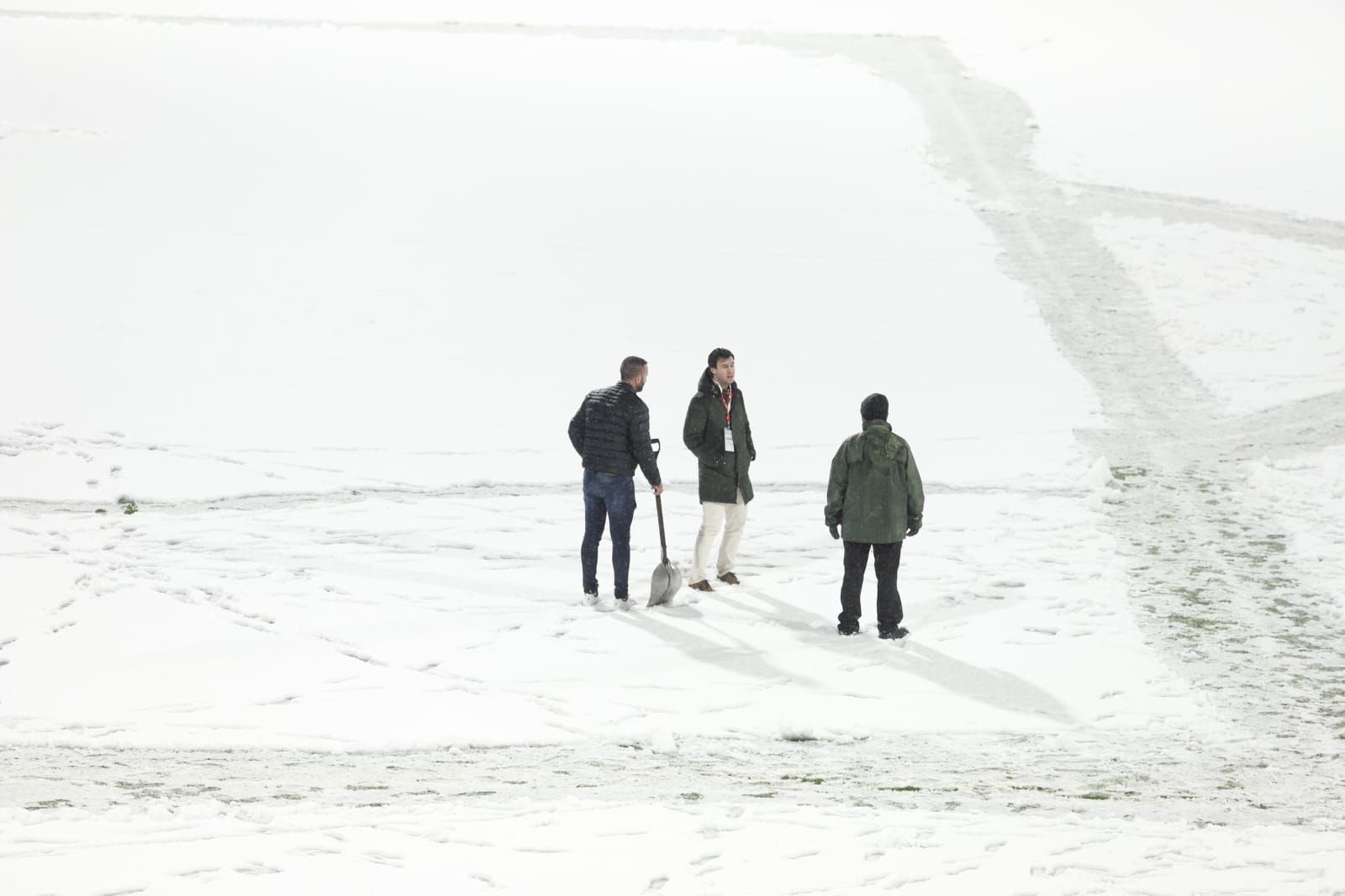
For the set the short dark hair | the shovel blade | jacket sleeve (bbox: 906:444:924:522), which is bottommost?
the shovel blade

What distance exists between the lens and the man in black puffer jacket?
8.44m

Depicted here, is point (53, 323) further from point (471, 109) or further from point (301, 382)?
point (471, 109)

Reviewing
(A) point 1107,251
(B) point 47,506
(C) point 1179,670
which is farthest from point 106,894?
(A) point 1107,251

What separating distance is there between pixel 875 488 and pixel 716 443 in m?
1.30

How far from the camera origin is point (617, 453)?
848 cm

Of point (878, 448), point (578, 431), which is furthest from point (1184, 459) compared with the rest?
point (578, 431)

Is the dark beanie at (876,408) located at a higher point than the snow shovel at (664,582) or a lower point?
higher

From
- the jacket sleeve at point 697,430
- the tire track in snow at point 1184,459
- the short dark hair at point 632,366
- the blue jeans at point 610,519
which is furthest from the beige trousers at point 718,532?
the tire track in snow at point 1184,459

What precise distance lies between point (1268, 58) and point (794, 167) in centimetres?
1424

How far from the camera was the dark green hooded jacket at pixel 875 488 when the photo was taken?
7891mm

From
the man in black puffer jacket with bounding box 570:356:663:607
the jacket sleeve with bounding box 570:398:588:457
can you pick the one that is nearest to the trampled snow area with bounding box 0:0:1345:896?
the man in black puffer jacket with bounding box 570:356:663:607

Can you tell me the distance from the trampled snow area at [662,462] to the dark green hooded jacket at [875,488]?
0.75 m

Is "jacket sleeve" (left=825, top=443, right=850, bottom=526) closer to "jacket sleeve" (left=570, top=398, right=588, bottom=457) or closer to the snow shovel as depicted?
the snow shovel

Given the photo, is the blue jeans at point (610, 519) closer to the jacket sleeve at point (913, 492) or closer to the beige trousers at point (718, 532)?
the beige trousers at point (718, 532)
